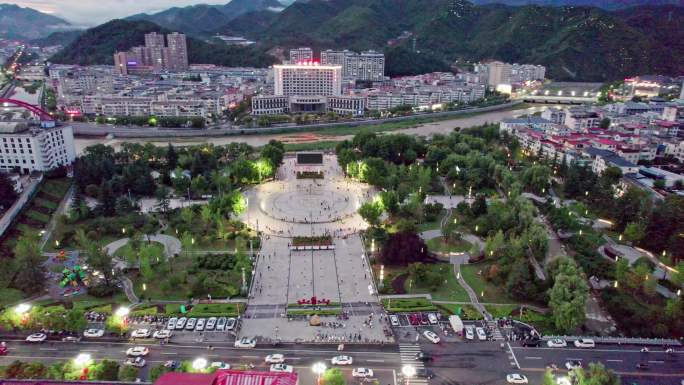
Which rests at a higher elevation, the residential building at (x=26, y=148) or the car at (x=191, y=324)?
the residential building at (x=26, y=148)

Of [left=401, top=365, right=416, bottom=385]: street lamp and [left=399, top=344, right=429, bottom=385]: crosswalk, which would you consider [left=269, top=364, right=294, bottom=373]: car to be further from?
[left=399, top=344, right=429, bottom=385]: crosswalk

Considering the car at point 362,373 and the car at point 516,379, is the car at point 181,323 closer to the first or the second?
the car at point 362,373

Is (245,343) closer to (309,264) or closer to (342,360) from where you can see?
(342,360)

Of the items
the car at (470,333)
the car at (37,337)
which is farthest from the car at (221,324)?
the car at (470,333)

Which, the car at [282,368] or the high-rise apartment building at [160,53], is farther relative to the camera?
the high-rise apartment building at [160,53]

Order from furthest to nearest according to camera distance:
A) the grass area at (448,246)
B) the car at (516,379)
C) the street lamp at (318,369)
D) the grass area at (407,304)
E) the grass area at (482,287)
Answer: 1. the grass area at (448,246)
2. the grass area at (482,287)
3. the grass area at (407,304)
4. the car at (516,379)
5. the street lamp at (318,369)

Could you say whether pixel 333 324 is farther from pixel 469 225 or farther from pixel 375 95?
pixel 375 95

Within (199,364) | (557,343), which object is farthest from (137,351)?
(557,343)
